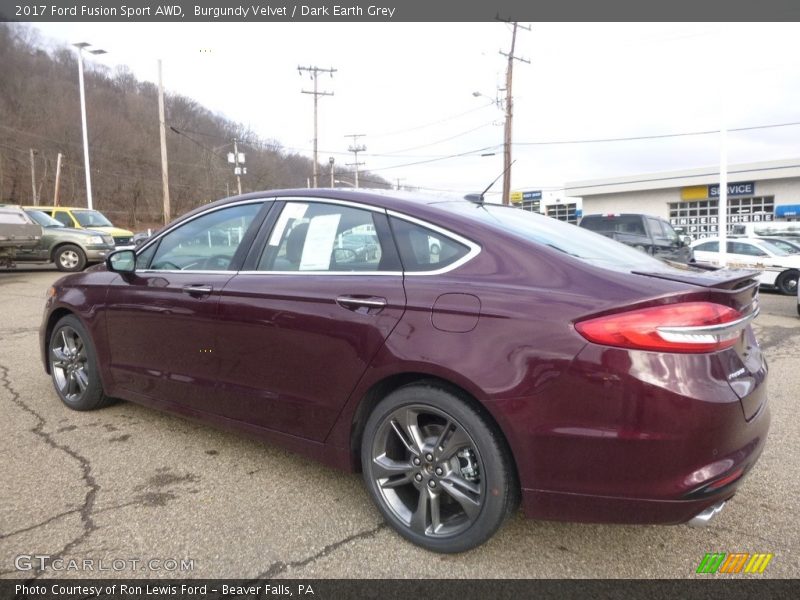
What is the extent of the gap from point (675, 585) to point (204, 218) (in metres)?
3.13

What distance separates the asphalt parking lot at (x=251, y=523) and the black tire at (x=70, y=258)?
1354 cm

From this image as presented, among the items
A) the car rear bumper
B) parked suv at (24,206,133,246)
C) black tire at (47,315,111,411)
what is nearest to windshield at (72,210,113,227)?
parked suv at (24,206,133,246)

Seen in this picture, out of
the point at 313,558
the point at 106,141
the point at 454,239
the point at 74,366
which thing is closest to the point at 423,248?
the point at 454,239

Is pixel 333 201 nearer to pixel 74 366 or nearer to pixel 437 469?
pixel 437 469

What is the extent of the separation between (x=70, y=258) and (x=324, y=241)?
1552cm

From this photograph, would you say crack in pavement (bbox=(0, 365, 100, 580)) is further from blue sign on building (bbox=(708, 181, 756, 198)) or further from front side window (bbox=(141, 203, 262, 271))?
blue sign on building (bbox=(708, 181, 756, 198))

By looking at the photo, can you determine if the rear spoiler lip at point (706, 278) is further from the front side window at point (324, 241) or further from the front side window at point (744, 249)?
the front side window at point (744, 249)

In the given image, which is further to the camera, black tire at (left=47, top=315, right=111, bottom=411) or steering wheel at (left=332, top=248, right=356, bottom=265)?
black tire at (left=47, top=315, right=111, bottom=411)

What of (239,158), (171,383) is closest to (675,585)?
(171,383)

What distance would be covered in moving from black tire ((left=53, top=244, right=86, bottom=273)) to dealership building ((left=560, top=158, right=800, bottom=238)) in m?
26.4

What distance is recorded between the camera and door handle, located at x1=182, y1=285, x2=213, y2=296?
3.21 m

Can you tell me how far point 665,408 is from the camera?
6.48 ft

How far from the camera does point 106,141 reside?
221ft

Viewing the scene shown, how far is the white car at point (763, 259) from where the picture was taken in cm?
1427
